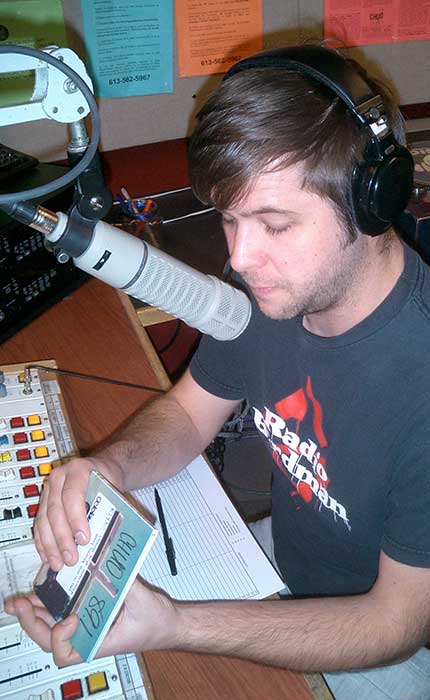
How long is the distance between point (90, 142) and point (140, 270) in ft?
0.41

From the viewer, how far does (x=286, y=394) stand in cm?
85

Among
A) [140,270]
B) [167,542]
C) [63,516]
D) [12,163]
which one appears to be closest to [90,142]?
[140,270]

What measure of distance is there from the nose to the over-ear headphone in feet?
0.36

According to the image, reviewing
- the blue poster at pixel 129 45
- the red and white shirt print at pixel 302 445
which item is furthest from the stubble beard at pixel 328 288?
the blue poster at pixel 129 45

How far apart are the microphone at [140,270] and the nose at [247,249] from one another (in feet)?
0.12

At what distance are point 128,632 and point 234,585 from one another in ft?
0.57

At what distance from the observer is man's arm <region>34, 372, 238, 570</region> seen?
2.10ft

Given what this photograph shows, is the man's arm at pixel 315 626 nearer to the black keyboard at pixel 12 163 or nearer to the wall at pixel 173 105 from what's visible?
the black keyboard at pixel 12 163

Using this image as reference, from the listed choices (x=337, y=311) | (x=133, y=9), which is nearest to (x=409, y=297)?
(x=337, y=311)

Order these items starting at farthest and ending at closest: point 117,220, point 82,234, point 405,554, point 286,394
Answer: point 117,220 < point 286,394 < point 405,554 < point 82,234

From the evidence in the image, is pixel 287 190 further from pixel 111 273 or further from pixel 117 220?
pixel 117 220

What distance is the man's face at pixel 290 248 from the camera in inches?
26.1

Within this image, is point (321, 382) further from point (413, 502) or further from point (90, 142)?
point (90, 142)

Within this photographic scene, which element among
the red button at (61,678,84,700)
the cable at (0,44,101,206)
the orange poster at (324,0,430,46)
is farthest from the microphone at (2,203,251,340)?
the orange poster at (324,0,430,46)
